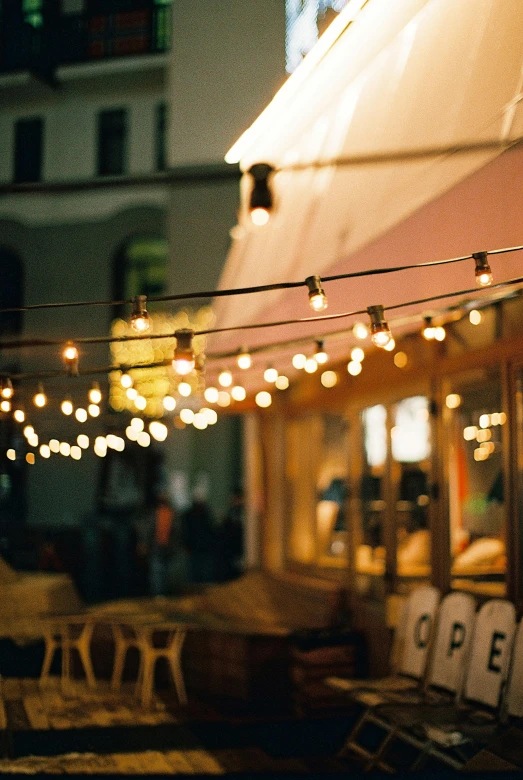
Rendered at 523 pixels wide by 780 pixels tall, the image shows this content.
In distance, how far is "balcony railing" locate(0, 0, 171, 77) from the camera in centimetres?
1276

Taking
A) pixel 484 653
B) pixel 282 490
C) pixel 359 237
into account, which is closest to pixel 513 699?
pixel 484 653

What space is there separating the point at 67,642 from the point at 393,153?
5227mm

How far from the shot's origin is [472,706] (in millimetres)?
5129

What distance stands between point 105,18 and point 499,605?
41.4 ft

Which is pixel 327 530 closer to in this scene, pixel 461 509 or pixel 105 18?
pixel 461 509

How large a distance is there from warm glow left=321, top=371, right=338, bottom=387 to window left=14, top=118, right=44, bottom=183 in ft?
25.5

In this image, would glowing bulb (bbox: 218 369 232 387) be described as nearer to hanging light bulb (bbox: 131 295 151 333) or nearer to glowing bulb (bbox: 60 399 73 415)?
glowing bulb (bbox: 60 399 73 415)

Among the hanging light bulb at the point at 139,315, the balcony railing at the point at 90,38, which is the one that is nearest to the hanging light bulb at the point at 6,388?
the hanging light bulb at the point at 139,315

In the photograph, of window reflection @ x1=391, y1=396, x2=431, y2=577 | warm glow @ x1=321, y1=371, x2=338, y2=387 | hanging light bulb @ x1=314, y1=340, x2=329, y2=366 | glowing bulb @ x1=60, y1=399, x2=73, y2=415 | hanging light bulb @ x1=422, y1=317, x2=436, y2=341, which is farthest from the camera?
warm glow @ x1=321, y1=371, x2=338, y2=387

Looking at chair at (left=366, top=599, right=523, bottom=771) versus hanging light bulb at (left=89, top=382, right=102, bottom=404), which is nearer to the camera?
chair at (left=366, top=599, right=523, bottom=771)

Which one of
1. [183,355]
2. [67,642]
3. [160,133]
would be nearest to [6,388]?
[183,355]

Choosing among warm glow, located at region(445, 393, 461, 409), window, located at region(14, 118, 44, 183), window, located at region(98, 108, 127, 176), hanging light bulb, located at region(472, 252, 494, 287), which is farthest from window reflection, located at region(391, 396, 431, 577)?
window, located at region(98, 108, 127, 176)

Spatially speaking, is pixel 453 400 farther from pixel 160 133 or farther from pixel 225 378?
pixel 160 133

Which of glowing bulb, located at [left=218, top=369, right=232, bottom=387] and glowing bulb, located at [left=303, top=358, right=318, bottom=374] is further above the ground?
glowing bulb, located at [left=303, top=358, right=318, bottom=374]
